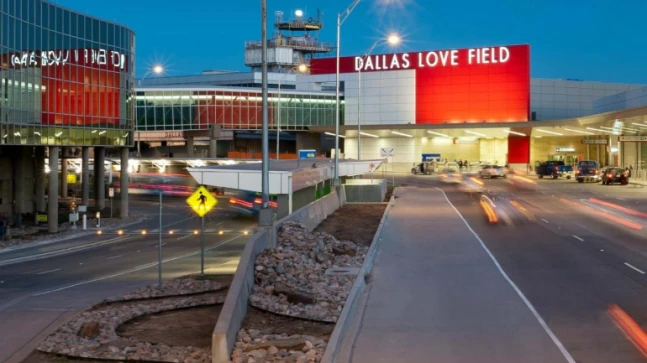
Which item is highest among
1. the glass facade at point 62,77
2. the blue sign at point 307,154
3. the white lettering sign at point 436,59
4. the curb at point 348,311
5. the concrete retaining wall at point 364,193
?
the white lettering sign at point 436,59

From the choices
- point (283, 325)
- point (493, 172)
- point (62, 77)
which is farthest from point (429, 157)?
point (283, 325)

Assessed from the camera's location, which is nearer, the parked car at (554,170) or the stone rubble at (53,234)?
the stone rubble at (53,234)

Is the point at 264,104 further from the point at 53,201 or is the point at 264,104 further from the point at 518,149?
the point at 518,149

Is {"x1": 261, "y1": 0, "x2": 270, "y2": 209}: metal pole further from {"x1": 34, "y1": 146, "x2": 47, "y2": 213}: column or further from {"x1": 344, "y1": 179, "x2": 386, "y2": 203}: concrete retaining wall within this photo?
{"x1": 34, "y1": 146, "x2": 47, "y2": 213}: column

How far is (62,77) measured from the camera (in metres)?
48.6

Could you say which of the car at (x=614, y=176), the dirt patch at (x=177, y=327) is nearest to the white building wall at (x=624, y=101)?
the car at (x=614, y=176)

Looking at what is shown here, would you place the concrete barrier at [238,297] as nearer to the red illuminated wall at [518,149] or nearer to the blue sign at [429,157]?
the blue sign at [429,157]

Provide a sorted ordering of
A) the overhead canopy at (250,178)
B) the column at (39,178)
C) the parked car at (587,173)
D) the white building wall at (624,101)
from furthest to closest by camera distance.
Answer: the white building wall at (624,101)
the parked car at (587,173)
the column at (39,178)
the overhead canopy at (250,178)

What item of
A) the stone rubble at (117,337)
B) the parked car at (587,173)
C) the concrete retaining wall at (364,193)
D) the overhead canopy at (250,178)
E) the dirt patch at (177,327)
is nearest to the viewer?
the stone rubble at (117,337)

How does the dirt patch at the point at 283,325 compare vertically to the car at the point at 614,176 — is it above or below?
below

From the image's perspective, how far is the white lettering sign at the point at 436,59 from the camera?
9381 centimetres

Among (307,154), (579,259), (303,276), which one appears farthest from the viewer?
(307,154)

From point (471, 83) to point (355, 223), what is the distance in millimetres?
62228

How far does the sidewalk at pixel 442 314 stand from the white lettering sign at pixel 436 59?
69224 mm
